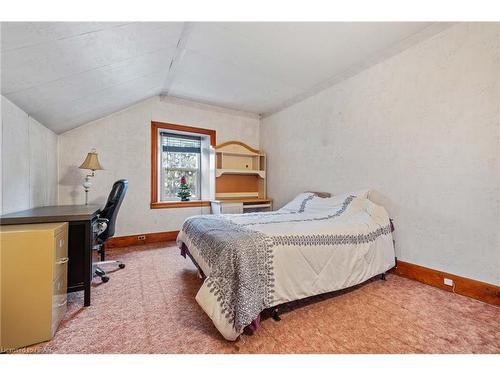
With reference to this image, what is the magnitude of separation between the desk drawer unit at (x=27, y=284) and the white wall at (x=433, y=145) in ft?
10.3

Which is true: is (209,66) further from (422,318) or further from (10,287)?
(422,318)

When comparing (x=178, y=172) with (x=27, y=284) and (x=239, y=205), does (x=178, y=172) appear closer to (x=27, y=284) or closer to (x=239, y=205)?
(x=239, y=205)

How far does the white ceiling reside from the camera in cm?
149

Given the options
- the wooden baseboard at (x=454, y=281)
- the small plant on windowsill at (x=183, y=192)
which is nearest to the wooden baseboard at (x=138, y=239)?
the small plant on windowsill at (x=183, y=192)

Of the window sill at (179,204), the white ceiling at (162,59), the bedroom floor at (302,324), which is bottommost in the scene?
the bedroom floor at (302,324)

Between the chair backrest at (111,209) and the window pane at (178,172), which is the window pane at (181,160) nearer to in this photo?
the window pane at (178,172)

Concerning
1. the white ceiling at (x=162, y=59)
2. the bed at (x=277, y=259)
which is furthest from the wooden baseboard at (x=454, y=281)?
the white ceiling at (x=162, y=59)

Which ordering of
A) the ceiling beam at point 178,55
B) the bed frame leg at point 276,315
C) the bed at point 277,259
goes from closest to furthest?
the bed at point 277,259, the bed frame leg at point 276,315, the ceiling beam at point 178,55

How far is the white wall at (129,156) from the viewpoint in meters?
3.26

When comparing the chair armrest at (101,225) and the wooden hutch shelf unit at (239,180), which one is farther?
the wooden hutch shelf unit at (239,180)

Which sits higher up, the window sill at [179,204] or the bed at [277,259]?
the window sill at [179,204]

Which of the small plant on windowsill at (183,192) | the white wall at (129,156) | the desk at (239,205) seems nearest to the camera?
the white wall at (129,156)

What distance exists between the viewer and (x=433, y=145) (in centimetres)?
222

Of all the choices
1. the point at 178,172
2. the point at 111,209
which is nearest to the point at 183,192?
the point at 178,172
